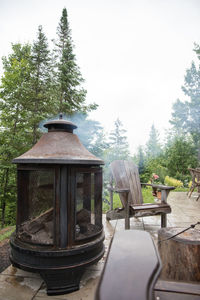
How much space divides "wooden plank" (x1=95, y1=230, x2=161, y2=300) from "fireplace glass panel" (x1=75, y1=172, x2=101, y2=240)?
101 centimetres

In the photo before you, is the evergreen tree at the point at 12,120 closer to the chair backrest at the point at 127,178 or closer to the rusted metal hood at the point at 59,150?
the chair backrest at the point at 127,178

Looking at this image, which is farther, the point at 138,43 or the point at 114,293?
the point at 138,43

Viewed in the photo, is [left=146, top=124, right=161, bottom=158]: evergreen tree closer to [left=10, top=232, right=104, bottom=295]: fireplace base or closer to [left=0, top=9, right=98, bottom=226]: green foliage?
[left=0, top=9, right=98, bottom=226]: green foliage

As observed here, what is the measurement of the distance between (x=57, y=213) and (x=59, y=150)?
0.51 metres

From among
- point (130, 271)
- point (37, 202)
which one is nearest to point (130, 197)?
point (37, 202)

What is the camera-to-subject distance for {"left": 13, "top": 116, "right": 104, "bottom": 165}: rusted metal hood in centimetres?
141

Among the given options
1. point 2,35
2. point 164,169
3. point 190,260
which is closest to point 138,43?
point 2,35

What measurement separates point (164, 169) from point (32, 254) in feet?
30.5

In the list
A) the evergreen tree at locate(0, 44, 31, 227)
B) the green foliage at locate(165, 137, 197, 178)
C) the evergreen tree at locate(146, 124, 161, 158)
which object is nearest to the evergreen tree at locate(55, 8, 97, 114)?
the evergreen tree at locate(0, 44, 31, 227)

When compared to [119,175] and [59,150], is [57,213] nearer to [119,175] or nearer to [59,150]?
[59,150]

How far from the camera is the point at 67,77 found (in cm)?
514

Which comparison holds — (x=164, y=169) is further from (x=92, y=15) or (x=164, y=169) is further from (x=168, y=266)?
(x=168, y=266)

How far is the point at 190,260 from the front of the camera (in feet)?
4.06

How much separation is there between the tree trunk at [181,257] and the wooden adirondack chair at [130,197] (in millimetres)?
1144
